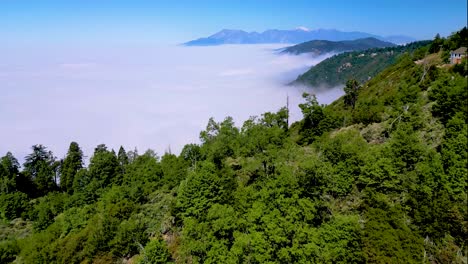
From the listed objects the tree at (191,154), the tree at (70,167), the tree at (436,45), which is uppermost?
the tree at (436,45)

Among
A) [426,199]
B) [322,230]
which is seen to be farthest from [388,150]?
[322,230]

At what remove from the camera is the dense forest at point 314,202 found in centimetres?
3403

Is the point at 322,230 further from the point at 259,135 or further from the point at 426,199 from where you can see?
the point at 259,135

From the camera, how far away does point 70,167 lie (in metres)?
115

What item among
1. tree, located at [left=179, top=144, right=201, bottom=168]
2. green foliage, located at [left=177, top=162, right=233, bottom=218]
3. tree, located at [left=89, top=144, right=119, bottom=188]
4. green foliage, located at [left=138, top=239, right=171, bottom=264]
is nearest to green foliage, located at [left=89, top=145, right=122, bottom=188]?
tree, located at [left=89, top=144, right=119, bottom=188]

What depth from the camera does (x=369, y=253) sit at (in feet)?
108

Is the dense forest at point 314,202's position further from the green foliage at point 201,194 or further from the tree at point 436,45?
the tree at point 436,45

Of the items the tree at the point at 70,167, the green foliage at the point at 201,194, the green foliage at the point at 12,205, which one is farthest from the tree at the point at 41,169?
the green foliage at the point at 201,194

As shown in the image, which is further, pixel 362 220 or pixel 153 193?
pixel 153 193

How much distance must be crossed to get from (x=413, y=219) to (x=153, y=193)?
50.5 meters

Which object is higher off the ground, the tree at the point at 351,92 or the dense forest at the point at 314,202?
the tree at the point at 351,92

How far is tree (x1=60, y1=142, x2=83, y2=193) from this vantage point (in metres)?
113

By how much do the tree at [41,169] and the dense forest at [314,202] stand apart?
47758 mm

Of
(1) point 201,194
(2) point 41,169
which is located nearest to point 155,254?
(1) point 201,194
